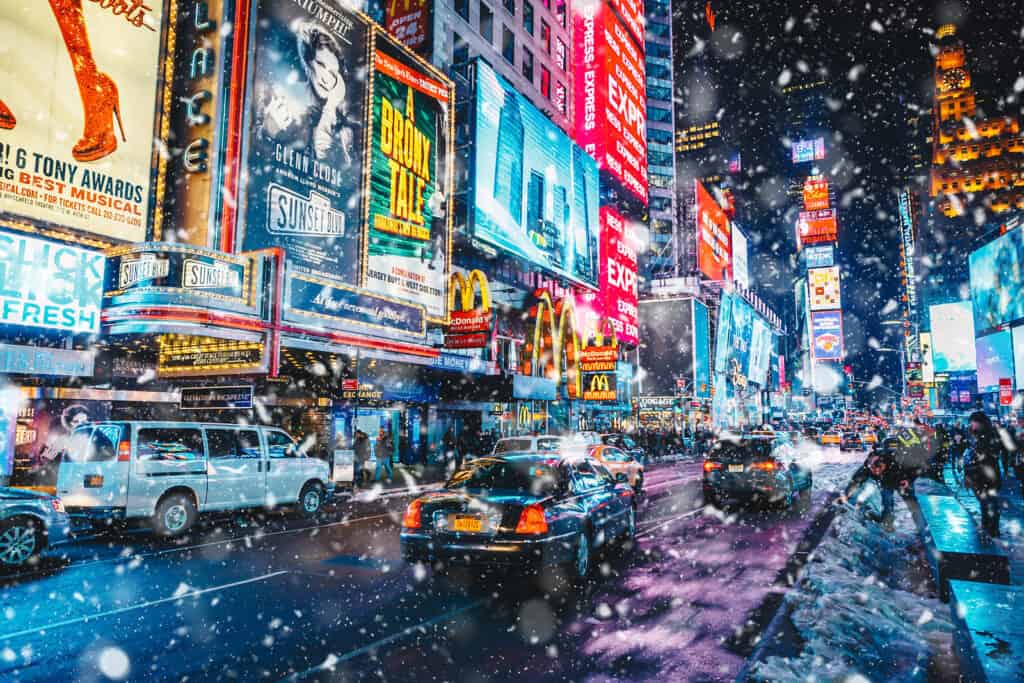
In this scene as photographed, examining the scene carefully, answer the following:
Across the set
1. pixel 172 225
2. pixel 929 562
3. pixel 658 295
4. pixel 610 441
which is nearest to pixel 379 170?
pixel 172 225

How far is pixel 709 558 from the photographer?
31.4 feet

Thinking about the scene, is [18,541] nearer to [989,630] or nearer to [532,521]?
[532,521]

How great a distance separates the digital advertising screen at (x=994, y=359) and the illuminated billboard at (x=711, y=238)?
37.6 metres

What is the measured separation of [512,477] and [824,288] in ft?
556

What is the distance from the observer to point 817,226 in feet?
581

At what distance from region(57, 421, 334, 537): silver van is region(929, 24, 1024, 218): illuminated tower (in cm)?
11551

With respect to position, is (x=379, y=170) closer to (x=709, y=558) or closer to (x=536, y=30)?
(x=709, y=558)

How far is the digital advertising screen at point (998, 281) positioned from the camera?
37.9 m

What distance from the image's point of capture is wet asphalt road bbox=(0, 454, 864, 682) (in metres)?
5.24

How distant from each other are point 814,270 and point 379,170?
156159mm

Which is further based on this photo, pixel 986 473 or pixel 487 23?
pixel 487 23

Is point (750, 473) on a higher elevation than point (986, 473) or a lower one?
lower

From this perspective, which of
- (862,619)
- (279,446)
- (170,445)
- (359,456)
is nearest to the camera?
(862,619)

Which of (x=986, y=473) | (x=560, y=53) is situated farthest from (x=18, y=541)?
(x=560, y=53)
